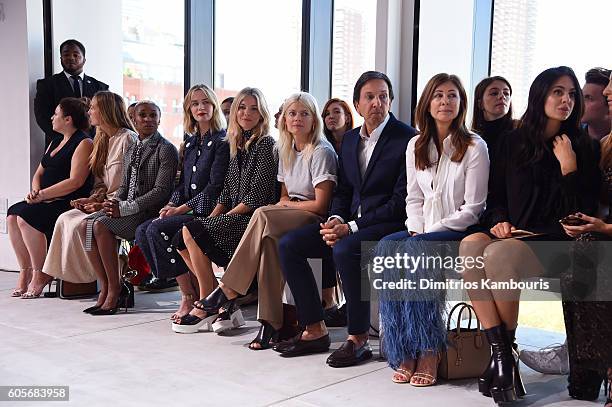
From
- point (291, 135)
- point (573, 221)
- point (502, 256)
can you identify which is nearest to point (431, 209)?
point (502, 256)

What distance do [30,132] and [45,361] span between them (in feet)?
9.43

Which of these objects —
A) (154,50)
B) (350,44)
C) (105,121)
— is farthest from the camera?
(154,50)

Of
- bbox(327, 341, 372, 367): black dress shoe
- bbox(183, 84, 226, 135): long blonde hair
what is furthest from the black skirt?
bbox(327, 341, 372, 367): black dress shoe

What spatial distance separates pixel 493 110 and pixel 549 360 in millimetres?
1296

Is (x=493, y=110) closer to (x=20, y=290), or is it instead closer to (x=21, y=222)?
(x=21, y=222)

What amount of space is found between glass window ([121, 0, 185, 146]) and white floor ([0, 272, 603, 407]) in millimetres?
2826

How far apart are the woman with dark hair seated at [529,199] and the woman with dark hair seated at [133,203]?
2.27 meters

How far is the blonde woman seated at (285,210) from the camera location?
3.84 m

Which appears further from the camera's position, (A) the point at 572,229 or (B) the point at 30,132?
(B) the point at 30,132

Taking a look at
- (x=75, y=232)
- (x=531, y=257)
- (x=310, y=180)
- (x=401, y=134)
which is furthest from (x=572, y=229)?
(x=75, y=232)

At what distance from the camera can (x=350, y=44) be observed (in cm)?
573

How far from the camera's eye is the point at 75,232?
4820 millimetres

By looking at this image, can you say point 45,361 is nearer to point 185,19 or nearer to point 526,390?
point 526,390

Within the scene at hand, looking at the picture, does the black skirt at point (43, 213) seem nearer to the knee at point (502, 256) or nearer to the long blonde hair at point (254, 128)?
the long blonde hair at point (254, 128)
